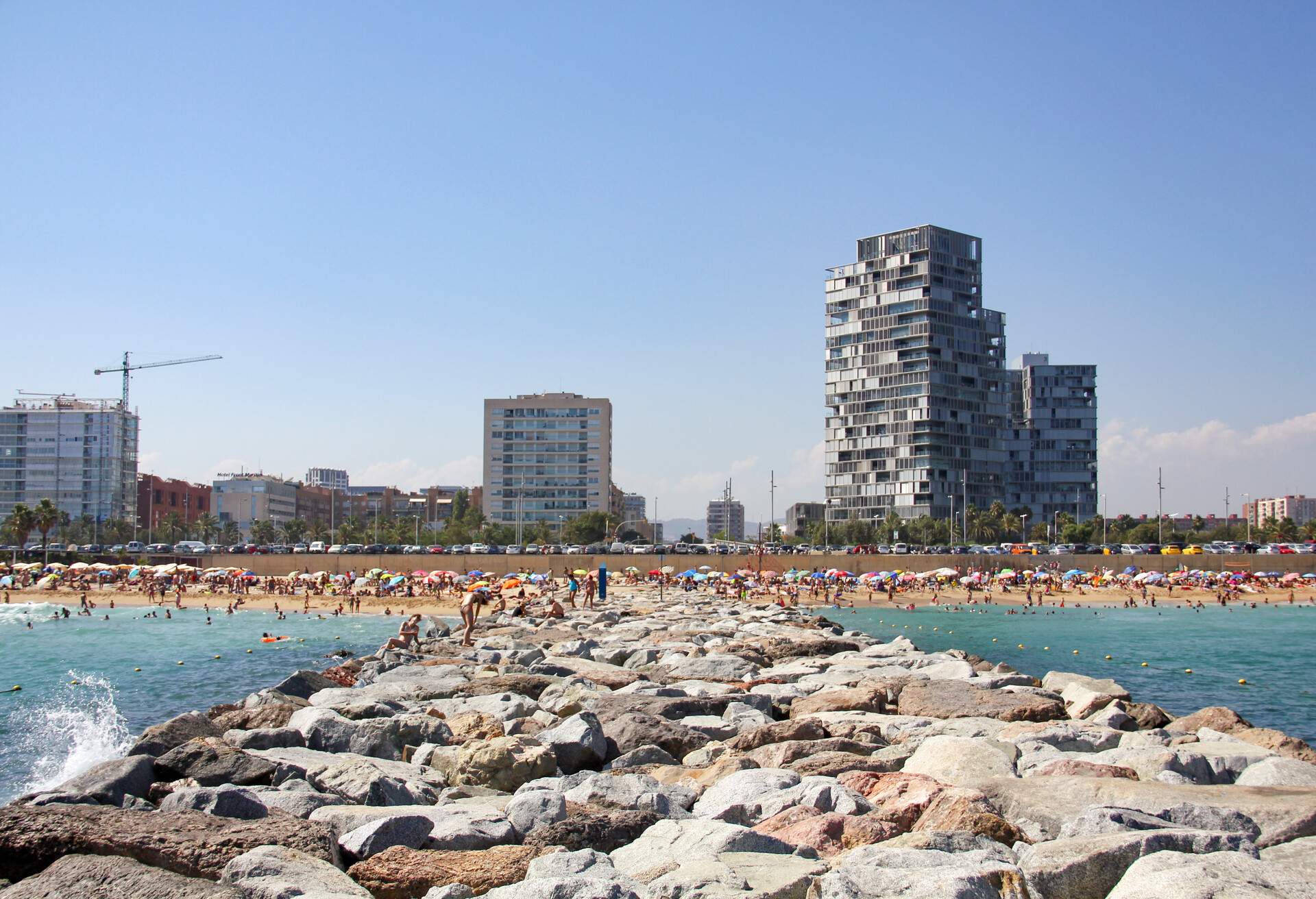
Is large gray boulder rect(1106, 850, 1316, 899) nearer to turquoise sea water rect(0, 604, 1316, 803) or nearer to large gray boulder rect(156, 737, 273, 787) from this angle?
large gray boulder rect(156, 737, 273, 787)

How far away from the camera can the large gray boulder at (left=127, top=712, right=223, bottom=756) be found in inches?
506

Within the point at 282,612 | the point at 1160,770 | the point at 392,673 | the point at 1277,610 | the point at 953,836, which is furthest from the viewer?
the point at 1277,610

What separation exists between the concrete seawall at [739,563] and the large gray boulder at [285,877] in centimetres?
7180

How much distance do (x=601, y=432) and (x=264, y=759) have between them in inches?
5874

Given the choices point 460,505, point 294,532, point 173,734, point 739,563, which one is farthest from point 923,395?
point 173,734

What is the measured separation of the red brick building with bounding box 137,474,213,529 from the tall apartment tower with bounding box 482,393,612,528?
52.7 metres

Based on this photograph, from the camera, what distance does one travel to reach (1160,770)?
11.9 meters

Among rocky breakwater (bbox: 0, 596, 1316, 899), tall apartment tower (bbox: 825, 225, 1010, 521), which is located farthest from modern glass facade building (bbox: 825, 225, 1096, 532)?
rocky breakwater (bbox: 0, 596, 1316, 899)

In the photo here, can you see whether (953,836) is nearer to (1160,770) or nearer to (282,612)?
(1160,770)

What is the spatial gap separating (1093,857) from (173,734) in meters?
11.2

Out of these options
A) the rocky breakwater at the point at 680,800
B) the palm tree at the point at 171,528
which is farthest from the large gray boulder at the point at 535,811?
the palm tree at the point at 171,528

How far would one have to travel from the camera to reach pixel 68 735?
63.5 feet

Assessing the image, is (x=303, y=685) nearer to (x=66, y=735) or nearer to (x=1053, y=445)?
(x=66, y=735)

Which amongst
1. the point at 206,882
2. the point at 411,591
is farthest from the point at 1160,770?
the point at 411,591
